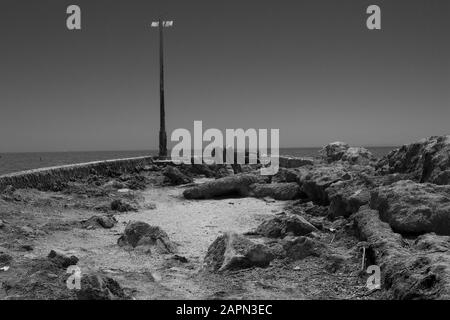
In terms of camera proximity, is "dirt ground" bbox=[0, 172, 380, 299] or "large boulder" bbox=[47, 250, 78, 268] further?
"large boulder" bbox=[47, 250, 78, 268]

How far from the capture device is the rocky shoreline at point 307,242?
13.0 ft

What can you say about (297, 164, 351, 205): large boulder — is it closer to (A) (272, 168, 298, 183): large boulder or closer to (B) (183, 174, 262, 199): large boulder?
(A) (272, 168, 298, 183): large boulder

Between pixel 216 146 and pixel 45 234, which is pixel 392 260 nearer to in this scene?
pixel 45 234

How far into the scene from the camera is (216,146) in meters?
19.8

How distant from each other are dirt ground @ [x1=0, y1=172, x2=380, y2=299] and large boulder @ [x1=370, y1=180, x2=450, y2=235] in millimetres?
568

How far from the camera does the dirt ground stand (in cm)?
420

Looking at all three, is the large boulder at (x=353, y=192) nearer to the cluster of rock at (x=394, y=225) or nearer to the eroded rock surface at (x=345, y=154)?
the cluster of rock at (x=394, y=225)

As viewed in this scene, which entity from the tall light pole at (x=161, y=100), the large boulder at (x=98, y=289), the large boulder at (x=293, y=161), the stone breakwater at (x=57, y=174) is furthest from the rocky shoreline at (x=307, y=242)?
the tall light pole at (x=161, y=100)

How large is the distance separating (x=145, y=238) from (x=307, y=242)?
2.04 m

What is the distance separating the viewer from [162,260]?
544 cm

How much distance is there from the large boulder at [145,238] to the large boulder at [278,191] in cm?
516

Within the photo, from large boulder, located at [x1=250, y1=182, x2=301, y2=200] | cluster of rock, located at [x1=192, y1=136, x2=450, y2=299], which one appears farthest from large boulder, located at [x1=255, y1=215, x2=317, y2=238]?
large boulder, located at [x1=250, y1=182, x2=301, y2=200]

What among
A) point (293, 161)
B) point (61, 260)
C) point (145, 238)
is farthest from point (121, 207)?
point (293, 161)

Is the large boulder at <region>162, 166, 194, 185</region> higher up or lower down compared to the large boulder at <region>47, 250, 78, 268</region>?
lower down
